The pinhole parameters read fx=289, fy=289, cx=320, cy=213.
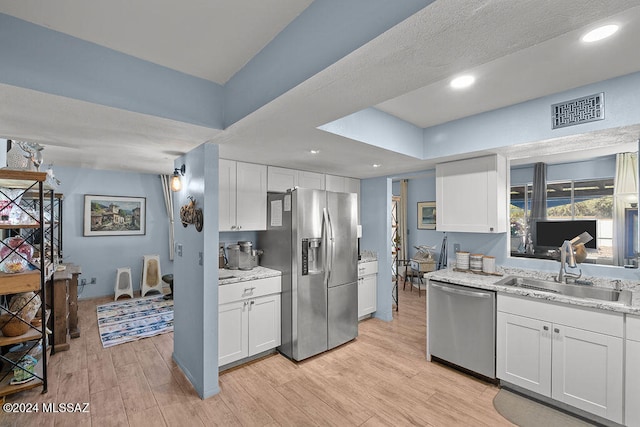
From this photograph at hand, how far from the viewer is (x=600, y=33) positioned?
1526mm

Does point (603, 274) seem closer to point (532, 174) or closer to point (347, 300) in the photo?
point (347, 300)

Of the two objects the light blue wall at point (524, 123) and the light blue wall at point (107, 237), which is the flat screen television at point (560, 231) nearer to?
the light blue wall at point (524, 123)

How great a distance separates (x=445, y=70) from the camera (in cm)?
128

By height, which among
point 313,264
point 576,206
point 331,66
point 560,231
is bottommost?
point 313,264

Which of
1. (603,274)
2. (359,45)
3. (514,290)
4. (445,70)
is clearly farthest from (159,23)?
(603,274)

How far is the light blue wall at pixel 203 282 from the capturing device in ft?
8.11

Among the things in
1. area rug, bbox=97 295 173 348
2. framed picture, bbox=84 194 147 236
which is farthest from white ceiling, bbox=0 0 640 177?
framed picture, bbox=84 194 147 236

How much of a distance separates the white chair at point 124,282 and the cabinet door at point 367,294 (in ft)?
13.5

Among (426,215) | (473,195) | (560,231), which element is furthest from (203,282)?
(426,215)

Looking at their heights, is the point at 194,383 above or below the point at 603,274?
below

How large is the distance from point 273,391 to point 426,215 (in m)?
5.18

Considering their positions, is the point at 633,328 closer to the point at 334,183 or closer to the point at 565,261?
the point at 565,261

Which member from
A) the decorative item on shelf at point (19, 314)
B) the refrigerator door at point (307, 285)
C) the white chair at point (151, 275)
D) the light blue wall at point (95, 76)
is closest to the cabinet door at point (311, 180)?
the refrigerator door at point (307, 285)

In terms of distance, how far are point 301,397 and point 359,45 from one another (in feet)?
8.59
